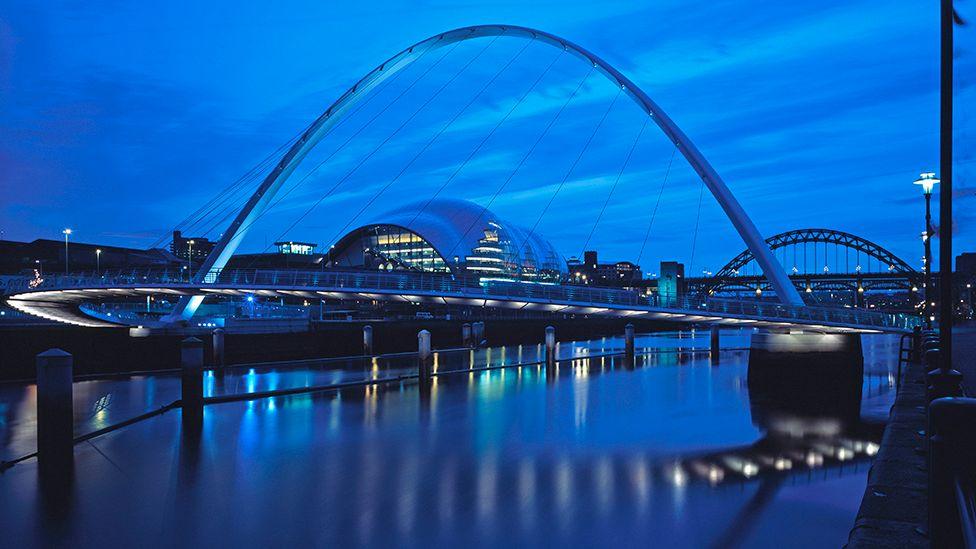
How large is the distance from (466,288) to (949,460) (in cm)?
2879

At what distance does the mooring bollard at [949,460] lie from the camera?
14.2ft

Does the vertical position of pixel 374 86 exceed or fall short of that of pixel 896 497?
it exceeds it

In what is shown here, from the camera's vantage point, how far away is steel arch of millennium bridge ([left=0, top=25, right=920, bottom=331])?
106 feet

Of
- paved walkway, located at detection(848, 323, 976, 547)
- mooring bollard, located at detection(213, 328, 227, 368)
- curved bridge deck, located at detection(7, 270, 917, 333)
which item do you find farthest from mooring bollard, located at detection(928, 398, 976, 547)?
mooring bollard, located at detection(213, 328, 227, 368)

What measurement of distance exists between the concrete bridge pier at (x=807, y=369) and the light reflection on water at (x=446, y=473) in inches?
52.7

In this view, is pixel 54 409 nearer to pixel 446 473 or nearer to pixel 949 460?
pixel 446 473

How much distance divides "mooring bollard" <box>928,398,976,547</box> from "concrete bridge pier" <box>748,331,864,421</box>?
24980mm

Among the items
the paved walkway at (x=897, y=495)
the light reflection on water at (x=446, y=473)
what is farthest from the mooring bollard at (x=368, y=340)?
the paved walkway at (x=897, y=495)

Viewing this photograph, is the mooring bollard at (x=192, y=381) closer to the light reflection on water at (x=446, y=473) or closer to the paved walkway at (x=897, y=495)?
the light reflection on water at (x=446, y=473)

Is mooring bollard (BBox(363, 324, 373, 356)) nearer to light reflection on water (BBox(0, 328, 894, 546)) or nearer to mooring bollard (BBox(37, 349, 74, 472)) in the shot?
light reflection on water (BBox(0, 328, 894, 546))

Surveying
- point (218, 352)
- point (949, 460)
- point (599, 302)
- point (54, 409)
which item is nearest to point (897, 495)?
point (949, 460)

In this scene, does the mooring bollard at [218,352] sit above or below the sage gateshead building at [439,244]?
below

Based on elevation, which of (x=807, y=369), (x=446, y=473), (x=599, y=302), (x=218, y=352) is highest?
(x=599, y=302)

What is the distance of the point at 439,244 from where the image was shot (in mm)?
93188
